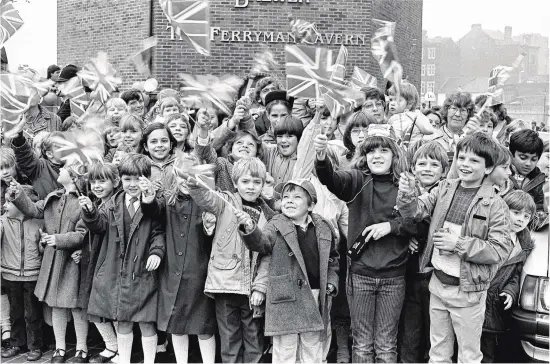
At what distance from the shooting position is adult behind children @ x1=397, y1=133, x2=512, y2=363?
3424 millimetres

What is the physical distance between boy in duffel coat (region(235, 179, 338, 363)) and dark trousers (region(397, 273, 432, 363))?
1.78ft

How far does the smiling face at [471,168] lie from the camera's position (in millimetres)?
3559

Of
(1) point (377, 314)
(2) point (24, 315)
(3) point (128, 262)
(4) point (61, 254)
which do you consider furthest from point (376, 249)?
(2) point (24, 315)

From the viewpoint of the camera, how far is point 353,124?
445 cm

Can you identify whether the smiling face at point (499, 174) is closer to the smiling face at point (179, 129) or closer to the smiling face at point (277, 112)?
the smiling face at point (277, 112)

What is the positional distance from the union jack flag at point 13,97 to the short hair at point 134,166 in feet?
3.46

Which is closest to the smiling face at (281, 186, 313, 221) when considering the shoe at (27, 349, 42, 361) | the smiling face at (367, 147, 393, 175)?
the smiling face at (367, 147, 393, 175)

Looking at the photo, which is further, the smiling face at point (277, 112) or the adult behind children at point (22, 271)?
the smiling face at point (277, 112)

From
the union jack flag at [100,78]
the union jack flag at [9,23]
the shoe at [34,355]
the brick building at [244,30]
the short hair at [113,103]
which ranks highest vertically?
the brick building at [244,30]

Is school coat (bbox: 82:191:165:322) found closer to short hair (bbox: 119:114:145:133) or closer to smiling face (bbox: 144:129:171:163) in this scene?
smiling face (bbox: 144:129:171:163)

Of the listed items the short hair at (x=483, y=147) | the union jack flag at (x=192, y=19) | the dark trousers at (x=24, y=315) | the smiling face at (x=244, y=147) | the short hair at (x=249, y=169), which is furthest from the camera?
the dark trousers at (x=24, y=315)

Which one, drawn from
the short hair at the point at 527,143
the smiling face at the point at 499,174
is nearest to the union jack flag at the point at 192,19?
the smiling face at the point at 499,174

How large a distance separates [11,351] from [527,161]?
4.16 metres

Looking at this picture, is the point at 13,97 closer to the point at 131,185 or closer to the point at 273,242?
the point at 131,185
